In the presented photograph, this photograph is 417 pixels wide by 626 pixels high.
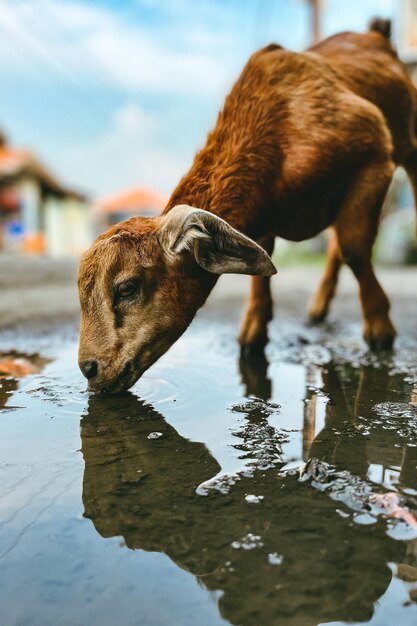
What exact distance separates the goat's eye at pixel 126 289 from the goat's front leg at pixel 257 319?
4.29 feet

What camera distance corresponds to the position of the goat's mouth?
2.91 meters

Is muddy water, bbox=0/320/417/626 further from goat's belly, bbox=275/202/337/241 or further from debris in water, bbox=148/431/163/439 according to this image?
goat's belly, bbox=275/202/337/241

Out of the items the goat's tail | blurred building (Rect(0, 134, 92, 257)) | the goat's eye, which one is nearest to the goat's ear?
the goat's eye

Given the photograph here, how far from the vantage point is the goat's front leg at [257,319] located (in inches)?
165

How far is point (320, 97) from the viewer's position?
364 centimetres

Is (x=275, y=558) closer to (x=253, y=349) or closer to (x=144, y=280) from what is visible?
(x=144, y=280)

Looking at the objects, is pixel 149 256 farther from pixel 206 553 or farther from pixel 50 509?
pixel 206 553

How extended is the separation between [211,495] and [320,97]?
8.29 feet

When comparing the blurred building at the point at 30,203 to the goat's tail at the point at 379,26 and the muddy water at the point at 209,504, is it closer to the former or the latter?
the goat's tail at the point at 379,26

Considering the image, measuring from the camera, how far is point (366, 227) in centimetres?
385

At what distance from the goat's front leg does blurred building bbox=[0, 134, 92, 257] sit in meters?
19.3

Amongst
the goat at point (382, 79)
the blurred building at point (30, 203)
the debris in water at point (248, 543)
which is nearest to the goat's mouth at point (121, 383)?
the debris in water at point (248, 543)

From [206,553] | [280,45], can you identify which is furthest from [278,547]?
[280,45]

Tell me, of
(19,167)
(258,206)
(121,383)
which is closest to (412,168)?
(258,206)
